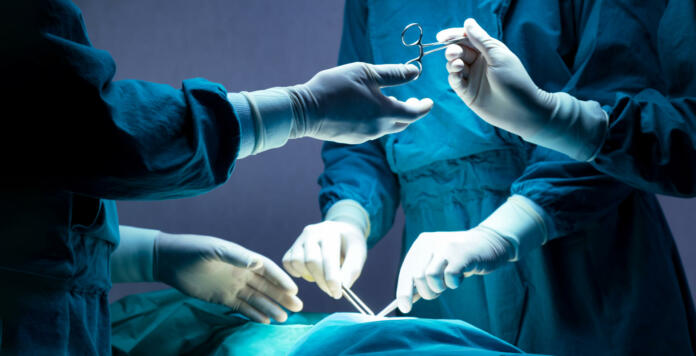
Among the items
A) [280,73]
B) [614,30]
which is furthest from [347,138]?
[280,73]

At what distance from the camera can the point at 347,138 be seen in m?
1.42

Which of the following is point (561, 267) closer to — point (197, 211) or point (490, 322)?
point (490, 322)

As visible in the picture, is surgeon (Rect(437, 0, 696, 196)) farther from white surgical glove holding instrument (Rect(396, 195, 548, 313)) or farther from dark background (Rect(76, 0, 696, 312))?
dark background (Rect(76, 0, 696, 312))

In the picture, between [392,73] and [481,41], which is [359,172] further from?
[481,41]

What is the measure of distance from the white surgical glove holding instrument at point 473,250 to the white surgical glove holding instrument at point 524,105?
0.75ft

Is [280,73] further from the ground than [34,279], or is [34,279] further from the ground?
[280,73]

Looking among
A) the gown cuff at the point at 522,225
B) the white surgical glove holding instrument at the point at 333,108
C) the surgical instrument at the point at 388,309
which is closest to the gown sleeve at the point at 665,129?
the gown cuff at the point at 522,225

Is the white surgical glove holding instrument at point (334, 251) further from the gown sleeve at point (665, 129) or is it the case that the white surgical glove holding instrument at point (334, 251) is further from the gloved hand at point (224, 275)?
the gown sleeve at point (665, 129)

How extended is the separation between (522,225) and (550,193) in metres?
0.13

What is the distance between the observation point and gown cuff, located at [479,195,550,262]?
1.49 metres

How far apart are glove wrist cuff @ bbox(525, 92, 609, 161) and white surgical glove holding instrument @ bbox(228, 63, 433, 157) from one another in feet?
1.13

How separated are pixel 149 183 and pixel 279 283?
0.82 meters

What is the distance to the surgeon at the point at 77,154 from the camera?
85 cm

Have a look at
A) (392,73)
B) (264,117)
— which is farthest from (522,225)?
(264,117)
